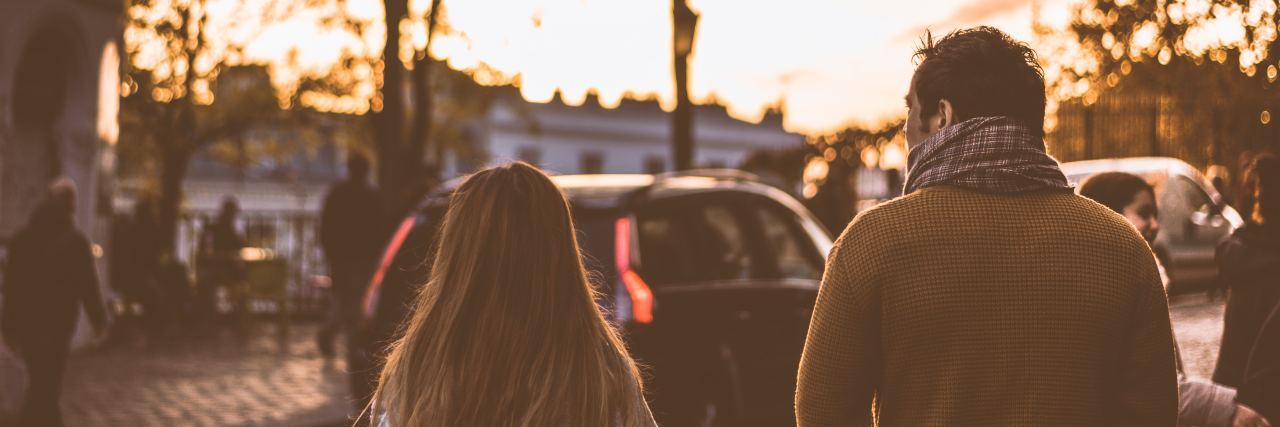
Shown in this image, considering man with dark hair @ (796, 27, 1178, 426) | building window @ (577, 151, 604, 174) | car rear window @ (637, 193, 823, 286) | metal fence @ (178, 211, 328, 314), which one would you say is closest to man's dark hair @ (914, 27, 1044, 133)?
man with dark hair @ (796, 27, 1178, 426)

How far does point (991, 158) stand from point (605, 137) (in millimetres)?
70055

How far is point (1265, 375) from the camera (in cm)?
435

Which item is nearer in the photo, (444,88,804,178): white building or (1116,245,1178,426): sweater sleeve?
(1116,245,1178,426): sweater sleeve

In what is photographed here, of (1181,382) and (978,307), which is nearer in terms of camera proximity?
(978,307)

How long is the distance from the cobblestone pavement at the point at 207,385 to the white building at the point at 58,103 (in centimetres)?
128

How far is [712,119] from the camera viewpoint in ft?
254

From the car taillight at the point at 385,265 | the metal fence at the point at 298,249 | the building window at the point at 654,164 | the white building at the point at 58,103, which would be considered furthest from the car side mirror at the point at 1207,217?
the building window at the point at 654,164

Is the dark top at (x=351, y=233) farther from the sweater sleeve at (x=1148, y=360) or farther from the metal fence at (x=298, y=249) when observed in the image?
the sweater sleeve at (x=1148, y=360)

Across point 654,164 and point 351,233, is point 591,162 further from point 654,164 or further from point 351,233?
point 351,233

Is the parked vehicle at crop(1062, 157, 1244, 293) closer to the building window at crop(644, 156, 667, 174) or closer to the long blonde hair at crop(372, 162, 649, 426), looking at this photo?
the long blonde hair at crop(372, 162, 649, 426)

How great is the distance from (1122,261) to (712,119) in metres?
74.8

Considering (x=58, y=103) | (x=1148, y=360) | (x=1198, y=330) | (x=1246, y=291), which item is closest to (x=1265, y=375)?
(x=1246, y=291)

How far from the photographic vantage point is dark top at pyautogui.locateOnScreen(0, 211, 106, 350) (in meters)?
8.81

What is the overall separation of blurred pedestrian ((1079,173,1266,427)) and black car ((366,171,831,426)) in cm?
335
